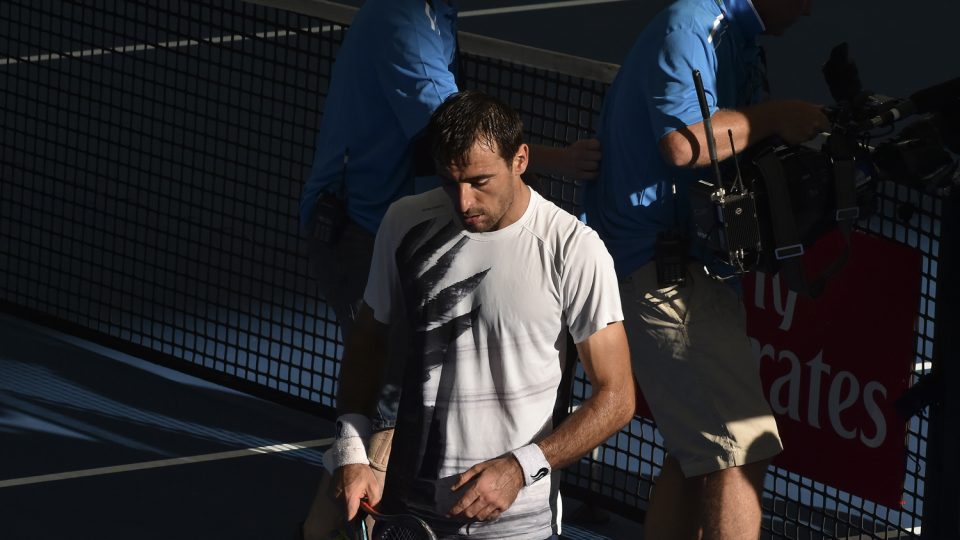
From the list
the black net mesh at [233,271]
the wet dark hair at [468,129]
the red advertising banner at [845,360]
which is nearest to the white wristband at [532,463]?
the wet dark hair at [468,129]

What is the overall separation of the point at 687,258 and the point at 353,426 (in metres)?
1.27

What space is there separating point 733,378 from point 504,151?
128 cm

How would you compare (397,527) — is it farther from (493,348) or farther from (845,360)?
(845,360)

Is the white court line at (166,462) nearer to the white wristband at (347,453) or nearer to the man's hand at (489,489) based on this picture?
the white wristband at (347,453)

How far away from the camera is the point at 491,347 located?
3727 mm

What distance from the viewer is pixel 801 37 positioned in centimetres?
1583

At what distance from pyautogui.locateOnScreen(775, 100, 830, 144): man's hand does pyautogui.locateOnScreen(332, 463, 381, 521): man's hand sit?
1583 millimetres

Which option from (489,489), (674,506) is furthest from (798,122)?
(489,489)

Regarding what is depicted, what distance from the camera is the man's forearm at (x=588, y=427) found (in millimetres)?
3664

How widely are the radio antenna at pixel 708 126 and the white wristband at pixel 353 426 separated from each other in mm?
1206

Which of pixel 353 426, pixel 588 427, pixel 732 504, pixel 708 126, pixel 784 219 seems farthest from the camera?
pixel 732 504

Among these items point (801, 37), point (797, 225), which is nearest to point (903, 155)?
point (797, 225)

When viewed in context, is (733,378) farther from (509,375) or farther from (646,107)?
(509,375)

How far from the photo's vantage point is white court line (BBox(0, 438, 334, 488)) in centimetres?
632
